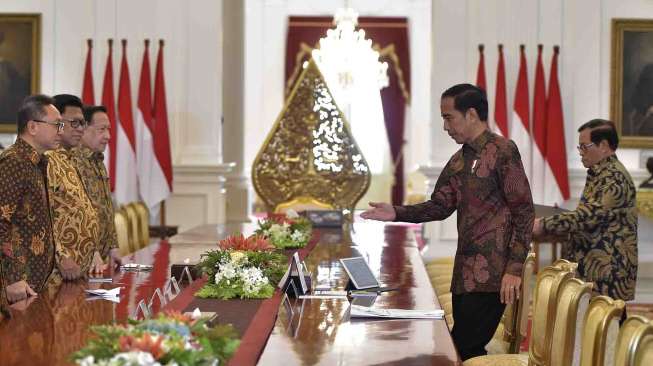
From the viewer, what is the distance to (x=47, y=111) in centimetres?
480

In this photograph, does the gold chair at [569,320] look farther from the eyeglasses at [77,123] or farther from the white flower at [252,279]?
the eyeglasses at [77,123]

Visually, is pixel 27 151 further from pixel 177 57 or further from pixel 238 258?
pixel 177 57

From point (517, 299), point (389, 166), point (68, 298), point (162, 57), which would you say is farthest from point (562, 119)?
point (389, 166)

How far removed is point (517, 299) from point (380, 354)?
4.94ft

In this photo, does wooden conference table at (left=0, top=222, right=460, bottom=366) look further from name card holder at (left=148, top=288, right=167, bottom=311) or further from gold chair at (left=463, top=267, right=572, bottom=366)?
gold chair at (left=463, top=267, right=572, bottom=366)

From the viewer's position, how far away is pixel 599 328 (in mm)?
3098

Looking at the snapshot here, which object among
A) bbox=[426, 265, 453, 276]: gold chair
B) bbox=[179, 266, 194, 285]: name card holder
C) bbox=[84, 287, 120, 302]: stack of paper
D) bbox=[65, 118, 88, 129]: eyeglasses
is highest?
bbox=[65, 118, 88, 129]: eyeglasses

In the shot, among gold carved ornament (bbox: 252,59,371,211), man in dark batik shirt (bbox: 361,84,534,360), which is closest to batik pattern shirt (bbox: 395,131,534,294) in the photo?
man in dark batik shirt (bbox: 361,84,534,360)

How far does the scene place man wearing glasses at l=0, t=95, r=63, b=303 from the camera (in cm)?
467

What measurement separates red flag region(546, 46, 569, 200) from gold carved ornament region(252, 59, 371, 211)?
2.26 meters

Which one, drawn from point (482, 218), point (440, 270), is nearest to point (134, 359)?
point (482, 218)

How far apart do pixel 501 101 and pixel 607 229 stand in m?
5.28

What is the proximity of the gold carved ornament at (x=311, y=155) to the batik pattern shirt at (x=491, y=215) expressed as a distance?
15.2 ft

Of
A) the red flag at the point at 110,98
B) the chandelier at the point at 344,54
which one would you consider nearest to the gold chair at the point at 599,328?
the red flag at the point at 110,98
